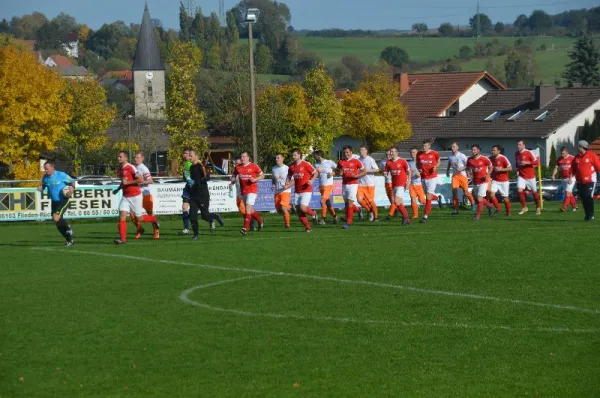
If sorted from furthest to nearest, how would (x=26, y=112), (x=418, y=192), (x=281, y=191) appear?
(x=26, y=112), (x=418, y=192), (x=281, y=191)

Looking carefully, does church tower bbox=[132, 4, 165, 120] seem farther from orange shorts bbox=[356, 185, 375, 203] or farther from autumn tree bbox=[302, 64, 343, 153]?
orange shorts bbox=[356, 185, 375, 203]

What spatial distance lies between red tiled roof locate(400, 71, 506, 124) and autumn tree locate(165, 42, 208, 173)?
63.2ft

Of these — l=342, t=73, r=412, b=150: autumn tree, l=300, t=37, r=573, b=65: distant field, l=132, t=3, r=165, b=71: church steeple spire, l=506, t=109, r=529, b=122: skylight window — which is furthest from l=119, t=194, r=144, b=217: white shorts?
l=300, t=37, r=573, b=65: distant field

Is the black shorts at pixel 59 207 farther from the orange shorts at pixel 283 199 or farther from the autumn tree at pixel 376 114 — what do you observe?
the autumn tree at pixel 376 114

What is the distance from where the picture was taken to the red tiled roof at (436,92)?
290 feet

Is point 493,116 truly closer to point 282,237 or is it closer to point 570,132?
point 570,132

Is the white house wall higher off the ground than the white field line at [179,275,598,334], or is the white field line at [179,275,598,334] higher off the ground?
the white house wall

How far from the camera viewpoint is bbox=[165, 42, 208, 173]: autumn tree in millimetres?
75750

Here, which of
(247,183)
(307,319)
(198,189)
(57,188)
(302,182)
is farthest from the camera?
(302,182)

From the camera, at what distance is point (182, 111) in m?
75.8

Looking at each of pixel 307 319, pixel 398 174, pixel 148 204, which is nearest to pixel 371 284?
pixel 307 319

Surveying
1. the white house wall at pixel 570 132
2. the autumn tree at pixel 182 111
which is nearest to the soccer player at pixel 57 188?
the autumn tree at pixel 182 111

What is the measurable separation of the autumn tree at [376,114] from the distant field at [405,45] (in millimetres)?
86235

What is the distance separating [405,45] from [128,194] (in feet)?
525
